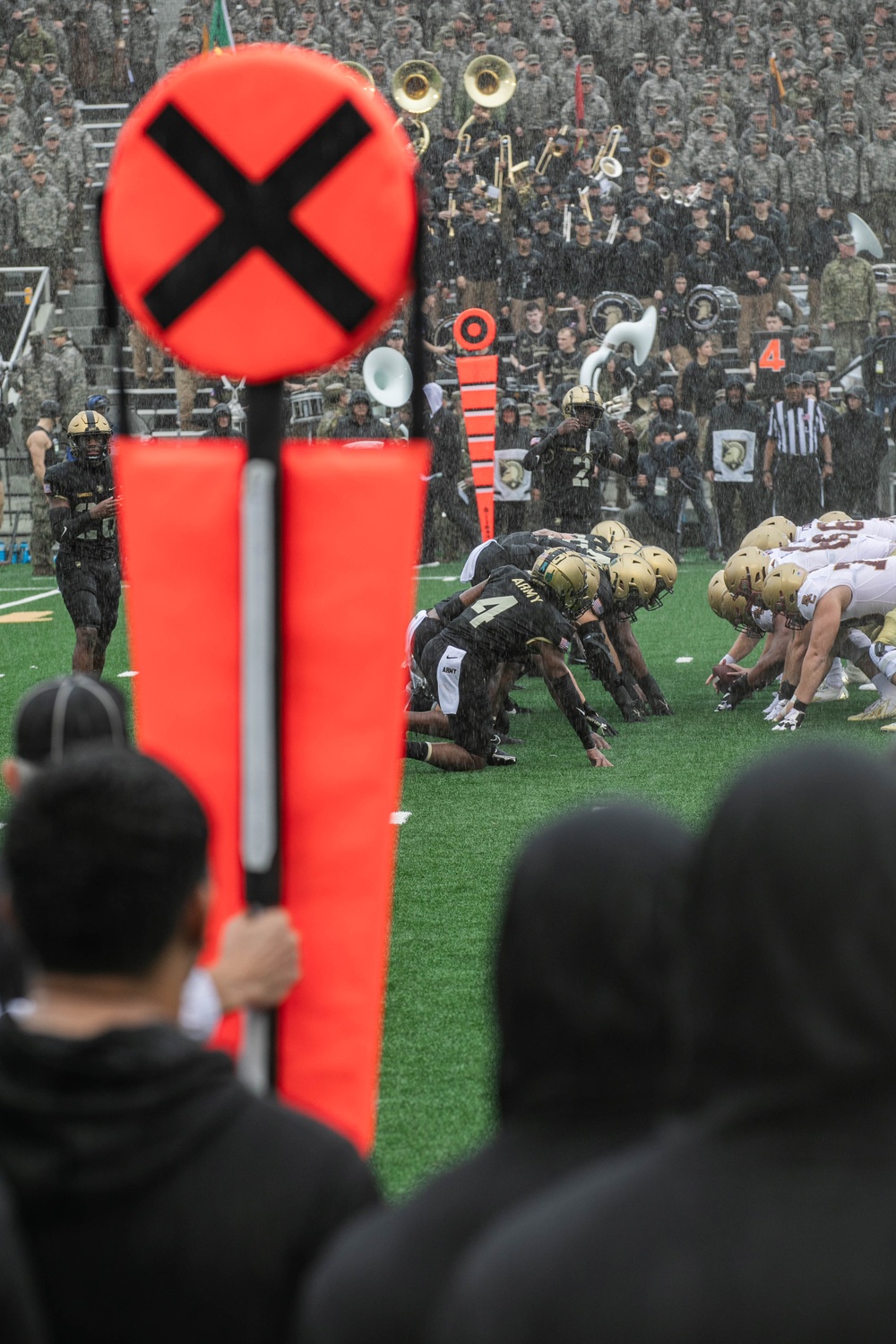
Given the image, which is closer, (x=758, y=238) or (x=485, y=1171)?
(x=485, y=1171)

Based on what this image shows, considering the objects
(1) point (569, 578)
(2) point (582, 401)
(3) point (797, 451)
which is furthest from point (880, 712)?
(3) point (797, 451)

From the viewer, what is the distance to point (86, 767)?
67.8 inches

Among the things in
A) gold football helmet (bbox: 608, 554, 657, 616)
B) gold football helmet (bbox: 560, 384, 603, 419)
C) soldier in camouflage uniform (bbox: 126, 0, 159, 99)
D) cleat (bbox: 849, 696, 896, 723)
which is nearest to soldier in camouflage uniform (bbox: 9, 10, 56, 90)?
soldier in camouflage uniform (bbox: 126, 0, 159, 99)

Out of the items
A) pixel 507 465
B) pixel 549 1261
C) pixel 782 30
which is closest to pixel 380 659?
pixel 549 1261

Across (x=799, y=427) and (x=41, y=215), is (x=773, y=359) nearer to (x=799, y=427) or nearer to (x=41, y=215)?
(x=799, y=427)

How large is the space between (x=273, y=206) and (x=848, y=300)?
18.8 metres

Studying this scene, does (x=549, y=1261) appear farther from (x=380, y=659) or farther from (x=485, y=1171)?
(x=380, y=659)

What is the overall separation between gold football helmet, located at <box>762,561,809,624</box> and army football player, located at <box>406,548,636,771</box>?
1.11m

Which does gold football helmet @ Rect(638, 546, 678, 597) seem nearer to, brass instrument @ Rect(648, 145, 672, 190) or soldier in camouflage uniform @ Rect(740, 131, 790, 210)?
soldier in camouflage uniform @ Rect(740, 131, 790, 210)

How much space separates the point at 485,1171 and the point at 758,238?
19.4m

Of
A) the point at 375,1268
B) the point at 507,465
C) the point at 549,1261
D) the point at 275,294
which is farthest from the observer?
the point at 507,465

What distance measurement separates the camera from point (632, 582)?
10.4 m

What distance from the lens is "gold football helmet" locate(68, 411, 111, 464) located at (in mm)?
10305

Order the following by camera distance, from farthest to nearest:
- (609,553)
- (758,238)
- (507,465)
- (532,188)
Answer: (532,188), (758,238), (507,465), (609,553)
